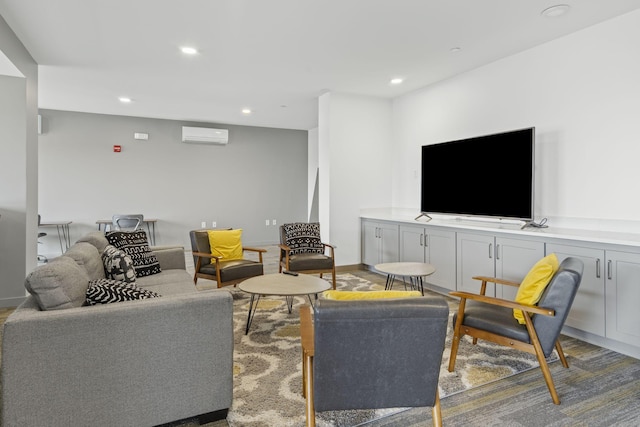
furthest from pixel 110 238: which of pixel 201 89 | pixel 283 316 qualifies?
pixel 201 89

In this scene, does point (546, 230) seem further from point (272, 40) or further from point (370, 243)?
point (272, 40)

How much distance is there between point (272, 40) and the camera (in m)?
3.58

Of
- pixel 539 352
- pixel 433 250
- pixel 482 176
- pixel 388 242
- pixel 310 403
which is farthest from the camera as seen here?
pixel 388 242

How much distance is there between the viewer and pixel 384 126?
5.75 meters

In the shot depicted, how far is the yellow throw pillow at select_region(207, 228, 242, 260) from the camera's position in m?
4.19

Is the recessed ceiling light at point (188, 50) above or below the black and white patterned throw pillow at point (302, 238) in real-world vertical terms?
above

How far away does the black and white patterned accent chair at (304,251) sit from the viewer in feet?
14.3

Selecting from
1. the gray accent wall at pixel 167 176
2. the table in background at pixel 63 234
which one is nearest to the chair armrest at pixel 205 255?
the gray accent wall at pixel 167 176

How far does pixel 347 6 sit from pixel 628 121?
8.20ft

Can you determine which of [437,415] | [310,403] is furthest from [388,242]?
[310,403]

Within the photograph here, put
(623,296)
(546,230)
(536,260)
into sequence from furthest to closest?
(546,230) → (536,260) → (623,296)

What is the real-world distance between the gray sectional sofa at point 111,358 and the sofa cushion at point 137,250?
150 centimetres

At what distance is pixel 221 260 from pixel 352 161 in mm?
2477

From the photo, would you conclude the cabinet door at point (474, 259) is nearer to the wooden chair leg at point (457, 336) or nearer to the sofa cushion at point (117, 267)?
the wooden chair leg at point (457, 336)
